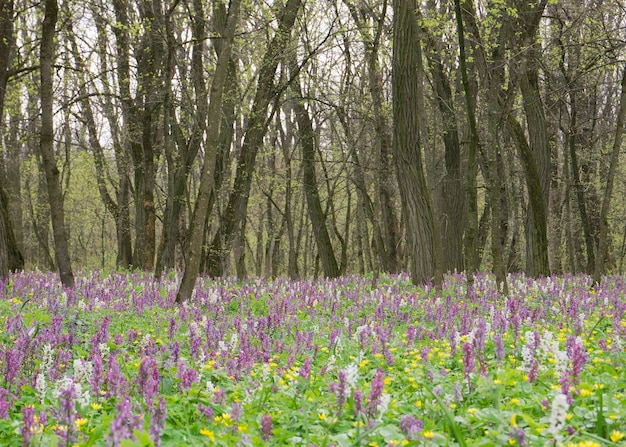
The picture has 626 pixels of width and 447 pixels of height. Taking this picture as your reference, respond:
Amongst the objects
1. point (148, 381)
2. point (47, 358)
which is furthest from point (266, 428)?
point (47, 358)

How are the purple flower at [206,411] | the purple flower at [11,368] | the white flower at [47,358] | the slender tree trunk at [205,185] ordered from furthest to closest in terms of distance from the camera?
1. the slender tree trunk at [205,185]
2. the white flower at [47,358]
3. the purple flower at [11,368]
4. the purple flower at [206,411]

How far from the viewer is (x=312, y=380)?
465cm

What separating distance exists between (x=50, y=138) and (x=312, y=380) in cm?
706

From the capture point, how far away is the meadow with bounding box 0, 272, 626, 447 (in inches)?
123

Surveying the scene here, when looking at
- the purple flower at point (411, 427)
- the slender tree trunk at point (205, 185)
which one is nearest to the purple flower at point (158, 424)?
the purple flower at point (411, 427)

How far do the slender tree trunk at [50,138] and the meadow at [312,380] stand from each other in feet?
6.10

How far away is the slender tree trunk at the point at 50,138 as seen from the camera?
9539mm

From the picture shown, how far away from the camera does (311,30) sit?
846 inches

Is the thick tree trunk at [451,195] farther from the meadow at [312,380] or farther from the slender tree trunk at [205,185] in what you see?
the slender tree trunk at [205,185]

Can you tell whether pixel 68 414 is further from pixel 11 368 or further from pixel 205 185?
pixel 205 185

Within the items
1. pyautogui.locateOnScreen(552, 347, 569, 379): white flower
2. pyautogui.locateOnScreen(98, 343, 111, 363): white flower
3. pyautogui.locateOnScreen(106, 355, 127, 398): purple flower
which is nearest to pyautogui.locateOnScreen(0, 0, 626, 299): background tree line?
pyautogui.locateOnScreen(98, 343, 111, 363): white flower

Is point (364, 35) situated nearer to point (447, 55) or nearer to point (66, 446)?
point (447, 55)

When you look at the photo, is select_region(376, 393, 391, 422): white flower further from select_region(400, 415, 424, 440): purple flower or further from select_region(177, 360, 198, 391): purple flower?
select_region(177, 360, 198, 391): purple flower

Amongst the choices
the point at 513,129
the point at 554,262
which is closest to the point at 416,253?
the point at 513,129
